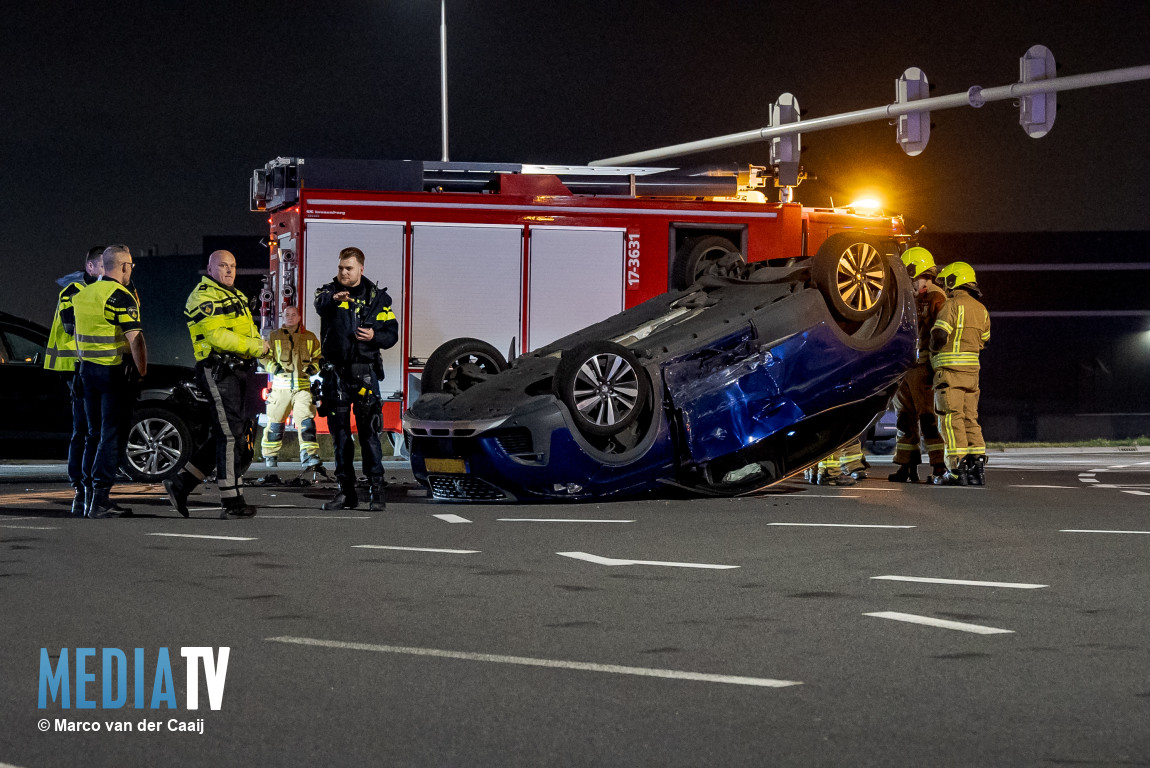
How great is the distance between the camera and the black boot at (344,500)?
1097 cm

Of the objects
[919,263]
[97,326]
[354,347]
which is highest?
[919,263]

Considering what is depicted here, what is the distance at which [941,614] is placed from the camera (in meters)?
6.34

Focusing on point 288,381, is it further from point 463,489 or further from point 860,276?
point 860,276

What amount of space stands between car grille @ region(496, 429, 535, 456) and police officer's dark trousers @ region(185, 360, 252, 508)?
5.82ft

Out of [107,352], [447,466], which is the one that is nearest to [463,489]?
[447,466]

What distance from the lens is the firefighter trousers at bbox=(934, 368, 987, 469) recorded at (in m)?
13.3

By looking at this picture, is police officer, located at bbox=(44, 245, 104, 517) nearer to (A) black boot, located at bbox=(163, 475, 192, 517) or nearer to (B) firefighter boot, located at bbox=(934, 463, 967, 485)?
(A) black boot, located at bbox=(163, 475, 192, 517)

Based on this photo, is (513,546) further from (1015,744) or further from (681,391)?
(1015,744)

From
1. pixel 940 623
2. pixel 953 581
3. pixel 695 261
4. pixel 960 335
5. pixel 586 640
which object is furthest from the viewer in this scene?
pixel 960 335

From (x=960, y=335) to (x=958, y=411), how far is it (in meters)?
0.68

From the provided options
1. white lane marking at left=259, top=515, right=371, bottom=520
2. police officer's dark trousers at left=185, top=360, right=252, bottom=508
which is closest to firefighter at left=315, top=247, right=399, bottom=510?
white lane marking at left=259, top=515, right=371, bottom=520

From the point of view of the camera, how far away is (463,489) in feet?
36.7

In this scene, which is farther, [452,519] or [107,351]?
[107,351]

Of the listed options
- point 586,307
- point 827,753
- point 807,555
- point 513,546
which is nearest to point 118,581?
point 513,546
